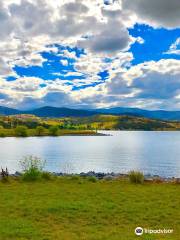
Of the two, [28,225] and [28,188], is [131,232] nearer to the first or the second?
[28,225]

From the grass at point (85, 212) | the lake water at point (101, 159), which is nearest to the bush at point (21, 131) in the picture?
the lake water at point (101, 159)

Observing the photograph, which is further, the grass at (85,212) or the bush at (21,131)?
the bush at (21,131)

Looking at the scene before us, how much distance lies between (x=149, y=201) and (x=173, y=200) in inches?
52.1

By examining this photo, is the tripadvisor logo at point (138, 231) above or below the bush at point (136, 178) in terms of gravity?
below

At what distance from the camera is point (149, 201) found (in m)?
17.7

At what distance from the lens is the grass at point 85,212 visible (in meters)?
12.0

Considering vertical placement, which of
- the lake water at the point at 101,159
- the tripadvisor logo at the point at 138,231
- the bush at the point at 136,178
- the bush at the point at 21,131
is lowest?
the lake water at the point at 101,159

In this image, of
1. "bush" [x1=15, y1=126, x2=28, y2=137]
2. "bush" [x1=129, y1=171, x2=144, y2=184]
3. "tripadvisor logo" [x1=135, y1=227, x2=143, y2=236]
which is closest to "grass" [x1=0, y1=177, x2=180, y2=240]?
"tripadvisor logo" [x1=135, y1=227, x2=143, y2=236]

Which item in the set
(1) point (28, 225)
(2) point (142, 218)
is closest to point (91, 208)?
(2) point (142, 218)

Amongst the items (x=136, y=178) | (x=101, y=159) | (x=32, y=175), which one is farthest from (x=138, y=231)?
(x=101, y=159)

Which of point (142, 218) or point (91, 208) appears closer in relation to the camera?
point (142, 218)

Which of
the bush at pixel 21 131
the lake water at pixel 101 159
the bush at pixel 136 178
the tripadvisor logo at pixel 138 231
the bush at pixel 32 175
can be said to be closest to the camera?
the tripadvisor logo at pixel 138 231

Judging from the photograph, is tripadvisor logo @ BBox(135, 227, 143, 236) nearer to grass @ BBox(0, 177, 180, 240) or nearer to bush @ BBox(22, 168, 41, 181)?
grass @ BBox(0, 177, 180, 240)

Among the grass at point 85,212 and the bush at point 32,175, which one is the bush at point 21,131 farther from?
the grass at point 85,212
